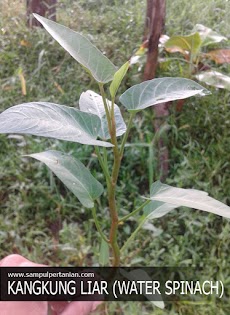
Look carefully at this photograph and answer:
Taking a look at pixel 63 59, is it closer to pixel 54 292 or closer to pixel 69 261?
pixel 69 261

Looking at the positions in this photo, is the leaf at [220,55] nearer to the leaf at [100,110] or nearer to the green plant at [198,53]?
the green plant at [198,53]

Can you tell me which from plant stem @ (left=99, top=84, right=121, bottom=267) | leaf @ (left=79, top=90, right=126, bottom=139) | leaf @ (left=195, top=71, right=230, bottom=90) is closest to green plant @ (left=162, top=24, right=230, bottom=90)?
leaf @ (left=195, top=71, right=230, bottom=90)

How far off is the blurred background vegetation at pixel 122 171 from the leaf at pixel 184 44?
0.08 metres

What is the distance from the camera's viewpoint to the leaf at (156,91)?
764mm

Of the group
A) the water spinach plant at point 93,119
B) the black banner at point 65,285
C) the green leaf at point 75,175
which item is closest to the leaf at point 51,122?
the water spinach plant at point 93,119

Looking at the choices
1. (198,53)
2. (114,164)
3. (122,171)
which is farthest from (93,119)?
(198,53)

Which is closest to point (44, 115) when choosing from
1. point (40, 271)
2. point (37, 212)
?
point (40, 271)

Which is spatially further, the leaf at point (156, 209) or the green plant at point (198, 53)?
the green plant at point (198, 53)

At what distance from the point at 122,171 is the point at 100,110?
77cm

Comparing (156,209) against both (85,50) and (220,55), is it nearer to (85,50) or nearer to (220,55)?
(85,50)

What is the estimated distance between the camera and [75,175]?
0.82m

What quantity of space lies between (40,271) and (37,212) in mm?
633

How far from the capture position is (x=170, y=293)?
127cm

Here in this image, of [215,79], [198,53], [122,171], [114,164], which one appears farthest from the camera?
[198,53]
